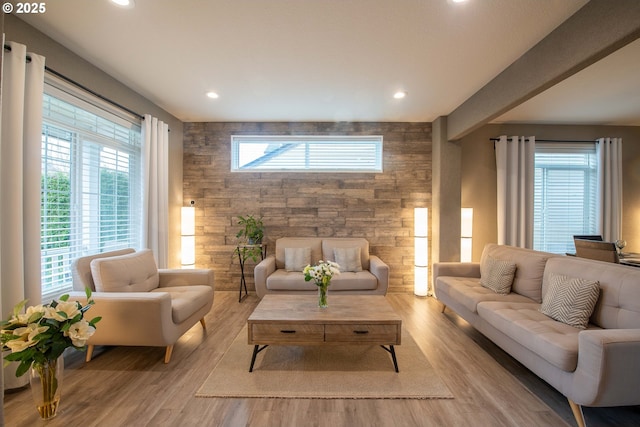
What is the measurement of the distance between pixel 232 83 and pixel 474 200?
3968 mm

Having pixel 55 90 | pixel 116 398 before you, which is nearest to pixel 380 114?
pixel 55 90

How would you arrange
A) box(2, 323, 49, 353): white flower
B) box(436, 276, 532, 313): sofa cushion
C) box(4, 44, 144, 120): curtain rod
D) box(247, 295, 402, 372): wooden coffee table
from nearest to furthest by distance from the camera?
box(2, 323, 49, 353): white flower
box(247, 295, 402, 372): wooden coffee table
box(4, 44, 144, 120): curtain rod
box(436, 276, 532, 313): sofa cushion

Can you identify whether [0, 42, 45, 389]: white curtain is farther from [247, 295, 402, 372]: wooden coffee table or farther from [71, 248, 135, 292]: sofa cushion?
[247, 295, 402, 372]: wooden coffee table

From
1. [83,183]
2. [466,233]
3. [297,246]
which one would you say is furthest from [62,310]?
[466,233]

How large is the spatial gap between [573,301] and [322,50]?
2875mm

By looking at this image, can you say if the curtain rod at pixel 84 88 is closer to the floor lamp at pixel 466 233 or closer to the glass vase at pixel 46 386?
the glass vase at pixel 46 386

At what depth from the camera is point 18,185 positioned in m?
2.02

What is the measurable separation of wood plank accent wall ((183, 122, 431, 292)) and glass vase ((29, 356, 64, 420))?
2949mm

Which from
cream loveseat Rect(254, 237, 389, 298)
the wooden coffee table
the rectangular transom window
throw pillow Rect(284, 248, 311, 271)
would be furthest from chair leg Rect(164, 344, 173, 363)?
the rectangular transom window

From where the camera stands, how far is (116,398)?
1992 mm

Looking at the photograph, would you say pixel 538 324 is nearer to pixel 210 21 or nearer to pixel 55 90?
pixel 210 21

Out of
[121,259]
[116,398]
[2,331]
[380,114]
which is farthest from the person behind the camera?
[380,114]

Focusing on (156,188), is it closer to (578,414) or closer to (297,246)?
(297,246)

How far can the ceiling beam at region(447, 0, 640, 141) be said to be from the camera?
173 cm
